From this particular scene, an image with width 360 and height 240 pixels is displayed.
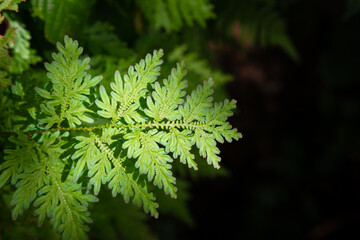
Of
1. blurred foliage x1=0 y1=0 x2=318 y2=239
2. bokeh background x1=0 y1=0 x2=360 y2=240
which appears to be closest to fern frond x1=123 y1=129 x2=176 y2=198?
blurred foliage x1=0 y1=0 x2=318 y2=239

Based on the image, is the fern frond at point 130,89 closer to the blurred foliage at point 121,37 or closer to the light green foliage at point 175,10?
the blurred foliage at point 121,37

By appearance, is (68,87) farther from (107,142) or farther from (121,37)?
(121,37)

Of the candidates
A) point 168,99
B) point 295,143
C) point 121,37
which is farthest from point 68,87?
point 295,143

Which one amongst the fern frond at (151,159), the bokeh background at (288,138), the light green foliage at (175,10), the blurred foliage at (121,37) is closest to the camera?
the fern frond at (151,159)

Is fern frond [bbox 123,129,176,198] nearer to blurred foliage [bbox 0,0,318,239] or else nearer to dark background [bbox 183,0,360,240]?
blurred foliage [bbox 0,0,318,239]

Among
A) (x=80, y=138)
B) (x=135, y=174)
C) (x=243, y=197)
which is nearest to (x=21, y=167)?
(x=80, y=138)

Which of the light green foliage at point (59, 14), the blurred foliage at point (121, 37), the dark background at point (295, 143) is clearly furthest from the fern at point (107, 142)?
the dark background at point (295, 143)
